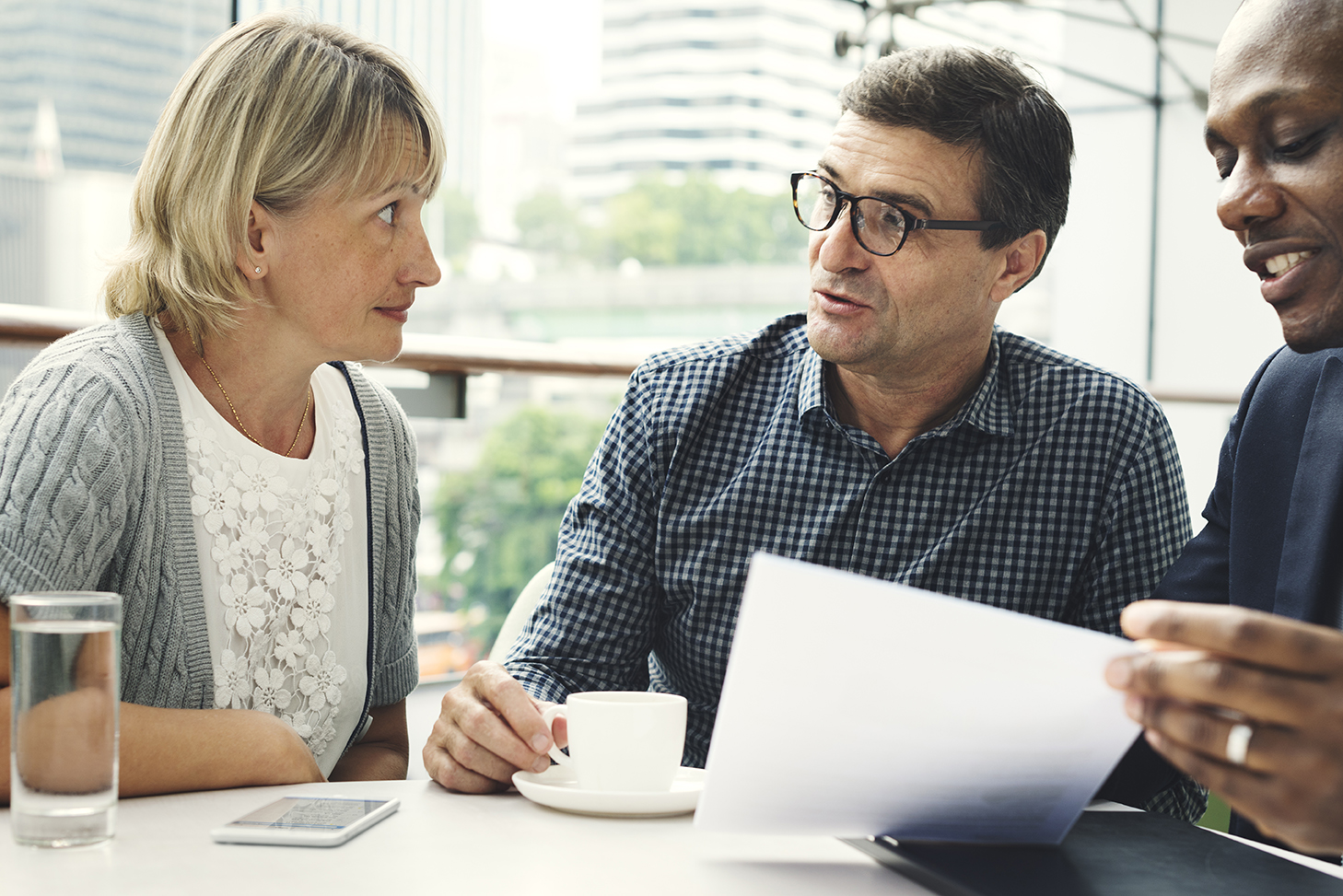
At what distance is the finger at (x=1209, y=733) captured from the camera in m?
0.62

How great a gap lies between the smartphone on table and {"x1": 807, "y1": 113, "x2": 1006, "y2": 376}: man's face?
787 millimetres

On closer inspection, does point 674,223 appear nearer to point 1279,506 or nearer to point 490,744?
point 1279,506

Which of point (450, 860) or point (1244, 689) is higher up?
point (1244, 689)

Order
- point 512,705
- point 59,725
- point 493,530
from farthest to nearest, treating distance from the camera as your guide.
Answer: point 493,530 < point 512,705 < point 59,725

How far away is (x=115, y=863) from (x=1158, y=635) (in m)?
0.62

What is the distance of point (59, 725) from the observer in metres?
0.71

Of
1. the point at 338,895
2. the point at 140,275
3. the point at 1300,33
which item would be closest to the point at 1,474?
the point at 140,275

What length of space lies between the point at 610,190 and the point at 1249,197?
11.9 metres

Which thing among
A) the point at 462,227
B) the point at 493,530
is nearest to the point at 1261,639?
the point at 493,530

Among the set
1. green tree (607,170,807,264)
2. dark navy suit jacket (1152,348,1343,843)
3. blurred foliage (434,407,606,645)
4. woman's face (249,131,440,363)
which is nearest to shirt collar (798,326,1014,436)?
dark navy suit jacket (1152,348,1343,843)

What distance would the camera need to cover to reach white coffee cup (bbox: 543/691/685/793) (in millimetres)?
866

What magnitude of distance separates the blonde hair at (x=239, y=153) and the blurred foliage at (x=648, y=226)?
11.3 meters

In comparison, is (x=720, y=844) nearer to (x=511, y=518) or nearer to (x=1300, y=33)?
(x=1300, y=33)

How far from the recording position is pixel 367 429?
1.42m
